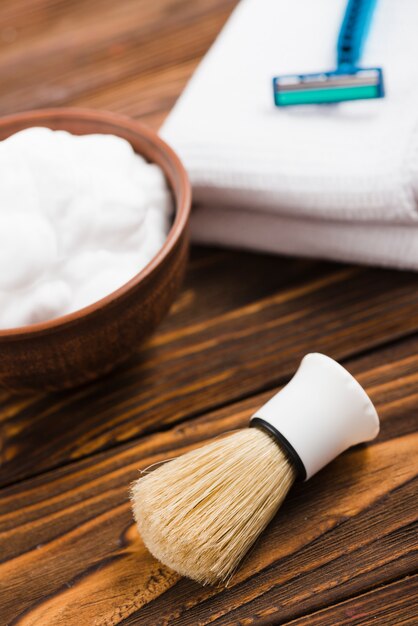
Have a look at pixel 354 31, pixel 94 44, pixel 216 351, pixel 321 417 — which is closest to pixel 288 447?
pixel 321 417

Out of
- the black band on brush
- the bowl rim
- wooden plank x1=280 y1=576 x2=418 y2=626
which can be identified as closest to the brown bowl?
the bowl rim

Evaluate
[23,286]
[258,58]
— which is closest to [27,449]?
[23,286]

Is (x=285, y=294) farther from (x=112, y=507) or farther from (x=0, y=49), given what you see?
(x=0, y=49)

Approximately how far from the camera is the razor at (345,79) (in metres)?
0.58

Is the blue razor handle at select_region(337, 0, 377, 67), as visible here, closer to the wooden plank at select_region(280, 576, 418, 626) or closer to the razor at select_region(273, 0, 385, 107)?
the razor at select_region(273, 0, 385, 107)

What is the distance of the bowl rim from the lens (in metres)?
0.46

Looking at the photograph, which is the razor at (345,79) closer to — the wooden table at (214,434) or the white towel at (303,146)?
the white towel at (303,146)

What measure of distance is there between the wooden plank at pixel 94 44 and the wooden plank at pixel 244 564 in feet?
1.37

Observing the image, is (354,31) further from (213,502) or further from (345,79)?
(213,502)

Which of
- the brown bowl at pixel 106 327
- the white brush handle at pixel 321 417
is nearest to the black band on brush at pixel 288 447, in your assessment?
the white brush handle at pixel 321 417

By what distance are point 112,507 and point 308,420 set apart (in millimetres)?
153

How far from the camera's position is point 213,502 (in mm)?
453

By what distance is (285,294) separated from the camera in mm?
616

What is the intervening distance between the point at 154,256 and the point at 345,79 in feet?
0.74
